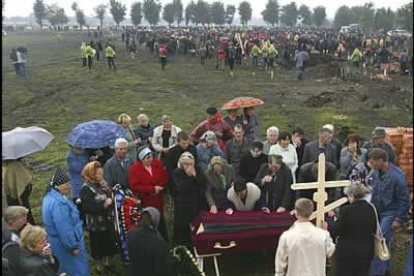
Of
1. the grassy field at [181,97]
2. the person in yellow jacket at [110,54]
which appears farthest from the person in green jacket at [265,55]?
the person in yellow jacket at [110,54]

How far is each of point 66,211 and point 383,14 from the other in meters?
67.7

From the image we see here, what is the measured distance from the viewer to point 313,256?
426 cm

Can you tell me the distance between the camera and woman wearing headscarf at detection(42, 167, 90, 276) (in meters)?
4.91

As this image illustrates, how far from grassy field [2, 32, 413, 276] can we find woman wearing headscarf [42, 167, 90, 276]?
318 cm

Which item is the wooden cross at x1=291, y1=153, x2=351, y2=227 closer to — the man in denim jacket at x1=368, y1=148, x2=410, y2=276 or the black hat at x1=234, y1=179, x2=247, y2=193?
the man in denim jacket at x1=368, y1=148, x2=410, y2=276

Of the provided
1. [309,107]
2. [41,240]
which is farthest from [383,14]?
[41,240]

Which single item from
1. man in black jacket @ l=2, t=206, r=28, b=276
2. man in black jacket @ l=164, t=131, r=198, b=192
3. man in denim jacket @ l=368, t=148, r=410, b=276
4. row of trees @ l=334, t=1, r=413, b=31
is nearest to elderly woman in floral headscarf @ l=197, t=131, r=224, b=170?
man in black jacket @ l=164, t=131, r=198, b=192

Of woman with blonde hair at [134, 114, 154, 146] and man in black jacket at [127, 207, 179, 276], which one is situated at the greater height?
woman with blonde hair at [134, 114, 154, 146]

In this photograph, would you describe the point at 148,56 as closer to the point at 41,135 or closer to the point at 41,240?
the point at 41,135

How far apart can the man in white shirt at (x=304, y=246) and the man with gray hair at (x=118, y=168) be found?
110 inches

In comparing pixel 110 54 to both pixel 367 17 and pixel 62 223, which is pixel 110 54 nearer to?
pixel 62 223

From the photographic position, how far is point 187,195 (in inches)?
241

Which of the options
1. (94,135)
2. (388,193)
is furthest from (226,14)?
(388,193)

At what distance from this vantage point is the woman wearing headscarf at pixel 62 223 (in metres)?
4.91
